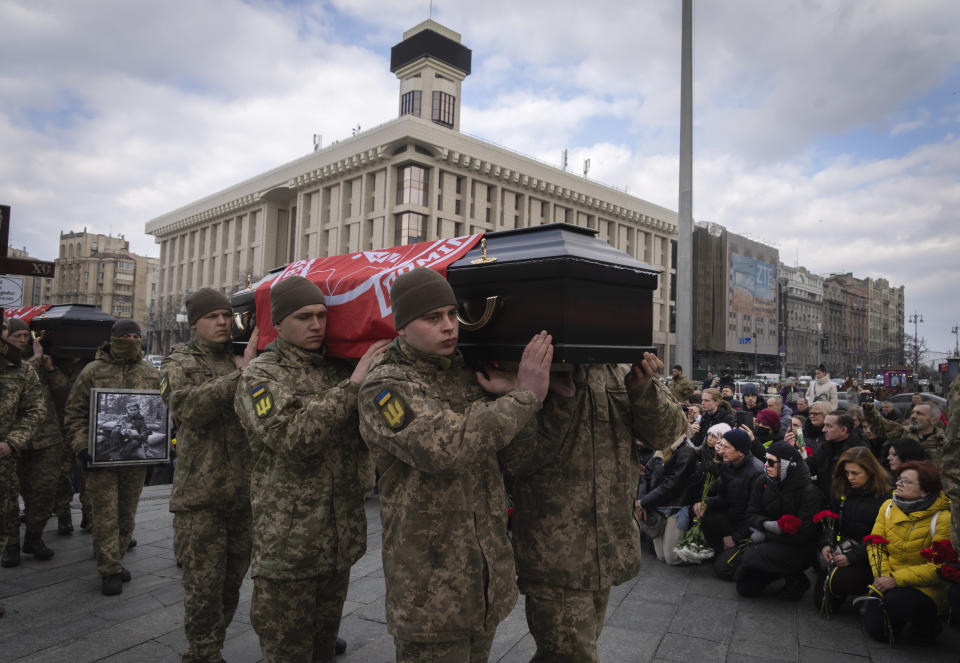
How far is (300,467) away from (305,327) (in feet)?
2.05

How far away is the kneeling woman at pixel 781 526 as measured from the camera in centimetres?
458

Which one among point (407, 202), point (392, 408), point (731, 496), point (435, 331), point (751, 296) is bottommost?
point (731, 496)

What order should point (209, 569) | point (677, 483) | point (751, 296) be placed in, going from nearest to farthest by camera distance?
point (209, 569) → point (677, 483) → point (751, 296)

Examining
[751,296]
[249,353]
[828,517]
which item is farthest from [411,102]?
[249,353]

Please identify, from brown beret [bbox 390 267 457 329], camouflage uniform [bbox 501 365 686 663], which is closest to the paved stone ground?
camouflage uniform [bbox 501 365 686 663]

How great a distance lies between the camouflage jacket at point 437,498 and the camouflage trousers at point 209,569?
59.0 inches

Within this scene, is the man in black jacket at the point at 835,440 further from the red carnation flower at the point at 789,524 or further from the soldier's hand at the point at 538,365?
the soldier's hand at the point at 538,365

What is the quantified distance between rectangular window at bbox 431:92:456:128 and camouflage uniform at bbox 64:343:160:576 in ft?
175

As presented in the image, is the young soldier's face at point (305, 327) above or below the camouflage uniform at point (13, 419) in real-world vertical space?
above

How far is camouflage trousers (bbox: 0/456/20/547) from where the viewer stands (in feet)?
14.9

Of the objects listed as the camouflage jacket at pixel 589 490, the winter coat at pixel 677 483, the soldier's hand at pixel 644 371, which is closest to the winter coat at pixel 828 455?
the winter coat at pixel 677 483

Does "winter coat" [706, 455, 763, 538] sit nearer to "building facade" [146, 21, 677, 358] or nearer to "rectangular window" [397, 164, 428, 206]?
"building facade" [146, 21, 677, 358]

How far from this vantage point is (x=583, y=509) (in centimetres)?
242

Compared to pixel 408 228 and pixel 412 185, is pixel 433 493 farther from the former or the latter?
pixel 412 185
